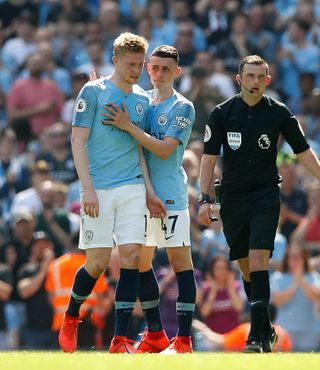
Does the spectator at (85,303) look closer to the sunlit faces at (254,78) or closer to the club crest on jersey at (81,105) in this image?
the sunlit faces at (254,78)

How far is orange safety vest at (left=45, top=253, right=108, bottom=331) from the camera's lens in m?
15.1

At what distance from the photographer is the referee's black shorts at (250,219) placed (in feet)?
33.8

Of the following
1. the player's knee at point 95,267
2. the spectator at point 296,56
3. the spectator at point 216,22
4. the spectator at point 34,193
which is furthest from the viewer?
the spectator at point 216,22

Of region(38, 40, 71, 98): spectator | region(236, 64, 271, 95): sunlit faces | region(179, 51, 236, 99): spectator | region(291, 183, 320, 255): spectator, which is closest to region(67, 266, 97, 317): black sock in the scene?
region(236, 64, 271, 95): sunlit faces

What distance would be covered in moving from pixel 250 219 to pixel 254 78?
1.12 metres

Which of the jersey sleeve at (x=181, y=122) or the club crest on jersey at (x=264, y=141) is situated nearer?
the jersey sleeve at (x=181, y=122)

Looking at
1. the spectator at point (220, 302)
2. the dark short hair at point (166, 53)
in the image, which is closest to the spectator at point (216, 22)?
the spectator at point (220, 302)

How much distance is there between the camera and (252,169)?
10477 mm

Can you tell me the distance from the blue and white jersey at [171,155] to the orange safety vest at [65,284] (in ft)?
15.4

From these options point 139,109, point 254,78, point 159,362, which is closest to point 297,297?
point 254,78

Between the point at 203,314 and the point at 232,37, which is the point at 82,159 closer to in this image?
the point at 203,314

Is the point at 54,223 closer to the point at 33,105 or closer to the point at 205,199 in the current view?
the point at 33,105

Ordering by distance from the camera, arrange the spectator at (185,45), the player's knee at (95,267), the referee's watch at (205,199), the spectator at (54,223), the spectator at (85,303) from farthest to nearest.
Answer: the spectator at (185,45) → the spectator at (54,223) → the spectator at (85,303) → the referee's watch at (205,199) → the player's knee at (95,267)

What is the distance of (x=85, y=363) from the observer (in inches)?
336
